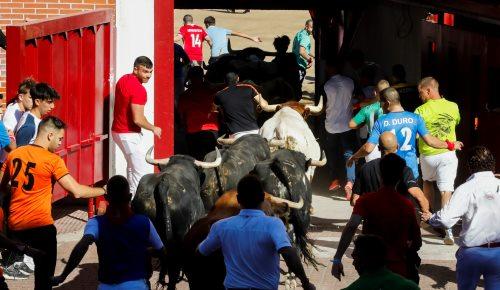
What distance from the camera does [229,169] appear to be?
503 inches

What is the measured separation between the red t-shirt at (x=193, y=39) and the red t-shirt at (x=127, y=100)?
13814mm

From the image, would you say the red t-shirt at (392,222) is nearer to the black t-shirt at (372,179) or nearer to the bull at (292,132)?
the black t-shirt at (372,179)

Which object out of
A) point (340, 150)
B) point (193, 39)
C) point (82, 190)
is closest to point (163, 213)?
point (82, 190)

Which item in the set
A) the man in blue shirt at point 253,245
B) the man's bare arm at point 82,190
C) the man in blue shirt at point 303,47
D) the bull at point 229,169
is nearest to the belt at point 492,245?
the man in blue shirt at point 253,245

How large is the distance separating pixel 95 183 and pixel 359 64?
510cm

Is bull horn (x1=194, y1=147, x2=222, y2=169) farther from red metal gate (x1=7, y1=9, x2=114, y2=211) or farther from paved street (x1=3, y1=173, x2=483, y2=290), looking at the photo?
red metal gate (x1=7, y1=9, x2=114, y2=211)

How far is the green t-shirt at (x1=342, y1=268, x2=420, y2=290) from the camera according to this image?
24.1 feet

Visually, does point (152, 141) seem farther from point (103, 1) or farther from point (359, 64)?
point (359, 64)

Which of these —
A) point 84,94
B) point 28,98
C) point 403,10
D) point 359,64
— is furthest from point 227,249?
point 403,10

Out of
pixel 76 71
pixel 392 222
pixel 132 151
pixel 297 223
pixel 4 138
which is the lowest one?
pixel 297 223

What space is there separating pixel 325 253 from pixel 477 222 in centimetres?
465

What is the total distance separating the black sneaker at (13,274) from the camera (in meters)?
12.7

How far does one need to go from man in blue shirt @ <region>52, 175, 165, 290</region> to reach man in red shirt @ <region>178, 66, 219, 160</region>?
8881 mm

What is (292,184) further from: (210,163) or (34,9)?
(34,9)
